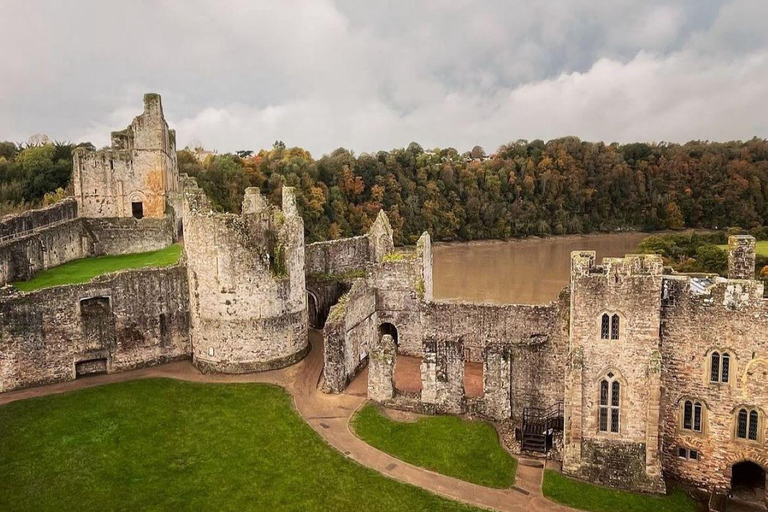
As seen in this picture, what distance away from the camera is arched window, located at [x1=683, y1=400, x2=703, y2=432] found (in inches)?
731

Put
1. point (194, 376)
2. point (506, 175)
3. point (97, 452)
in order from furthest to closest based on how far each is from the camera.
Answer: point (506, 175)
point (194, 376)
point (97, 452)

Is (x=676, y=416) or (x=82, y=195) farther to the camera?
A: (x=82, y=195)

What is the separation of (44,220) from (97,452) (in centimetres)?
1922

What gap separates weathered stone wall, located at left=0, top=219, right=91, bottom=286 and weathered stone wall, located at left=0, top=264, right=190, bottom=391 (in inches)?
238

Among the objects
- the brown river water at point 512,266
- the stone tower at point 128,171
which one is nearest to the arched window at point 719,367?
the brown river water at point 512,266

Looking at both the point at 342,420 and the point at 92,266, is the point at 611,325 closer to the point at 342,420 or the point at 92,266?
the point at 342,420

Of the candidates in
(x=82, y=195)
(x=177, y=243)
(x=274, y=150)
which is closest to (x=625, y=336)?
(x=177, y=243)

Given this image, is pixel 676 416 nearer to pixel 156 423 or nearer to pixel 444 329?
pixel 444 329

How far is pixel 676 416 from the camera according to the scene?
18797 mm

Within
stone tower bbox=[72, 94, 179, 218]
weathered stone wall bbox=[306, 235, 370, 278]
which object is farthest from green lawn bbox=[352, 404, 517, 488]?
stone tower bbox=[72, 94, 179, 218]

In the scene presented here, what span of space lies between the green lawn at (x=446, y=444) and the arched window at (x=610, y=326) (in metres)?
4.73

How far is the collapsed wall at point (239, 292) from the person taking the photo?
2519cm

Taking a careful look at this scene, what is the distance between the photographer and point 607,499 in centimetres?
1759

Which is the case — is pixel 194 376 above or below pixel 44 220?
below
